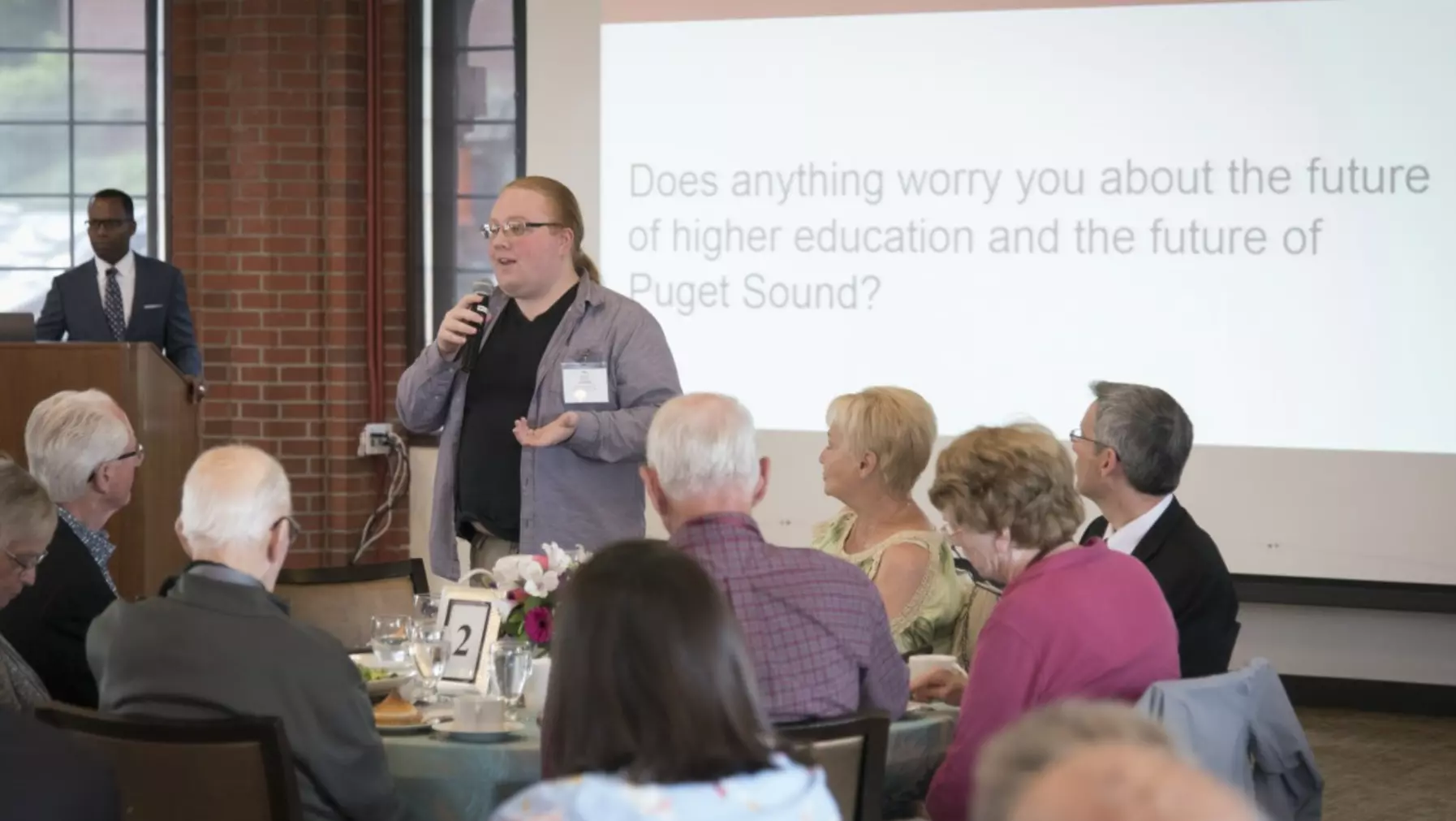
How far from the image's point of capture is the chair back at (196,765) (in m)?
2.32

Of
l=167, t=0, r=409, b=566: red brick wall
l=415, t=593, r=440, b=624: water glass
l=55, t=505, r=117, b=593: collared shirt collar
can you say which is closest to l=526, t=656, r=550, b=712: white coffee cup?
l=415, t=593, r=440, b=624: water glass

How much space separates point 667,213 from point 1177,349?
6.48 ft

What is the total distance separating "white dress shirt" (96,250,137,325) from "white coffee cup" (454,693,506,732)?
4416mm

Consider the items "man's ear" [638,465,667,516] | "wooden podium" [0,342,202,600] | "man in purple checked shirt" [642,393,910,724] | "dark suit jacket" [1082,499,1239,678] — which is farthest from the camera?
"wooden podium" [0,342,202,600]

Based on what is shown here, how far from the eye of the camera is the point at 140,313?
6.72m

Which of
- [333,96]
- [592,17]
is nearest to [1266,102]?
[592,17]

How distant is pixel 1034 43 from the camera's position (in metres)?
6.29

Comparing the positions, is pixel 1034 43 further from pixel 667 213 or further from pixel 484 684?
pixel 484 684

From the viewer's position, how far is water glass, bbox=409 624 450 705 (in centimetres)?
313

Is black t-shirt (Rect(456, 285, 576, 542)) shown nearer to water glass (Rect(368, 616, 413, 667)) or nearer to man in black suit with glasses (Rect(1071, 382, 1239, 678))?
water glass (Rect(368, 616, 413, 667))

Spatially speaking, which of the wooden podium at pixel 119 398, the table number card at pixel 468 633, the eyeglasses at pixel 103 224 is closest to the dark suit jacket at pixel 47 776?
the table number card at pixel 468 633

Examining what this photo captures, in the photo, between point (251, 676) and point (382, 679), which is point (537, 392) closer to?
point (382, 679)

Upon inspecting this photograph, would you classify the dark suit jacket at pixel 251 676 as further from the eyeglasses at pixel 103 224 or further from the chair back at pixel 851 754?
the eyeglasses at pixel 103 224

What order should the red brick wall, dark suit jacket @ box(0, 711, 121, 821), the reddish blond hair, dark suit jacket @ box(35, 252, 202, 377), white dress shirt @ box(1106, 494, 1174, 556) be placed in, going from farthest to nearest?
the red brick wall → dark suit jacket @ box(35, 252, 202, 377) → the reddish blond hair → white dress shirt @ box(1106, 494, 1174, 556) → dark suit jacket @ box(0, 711, 121, 821)
